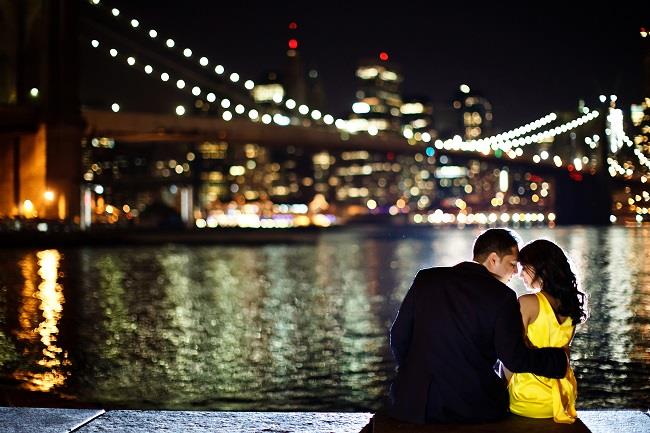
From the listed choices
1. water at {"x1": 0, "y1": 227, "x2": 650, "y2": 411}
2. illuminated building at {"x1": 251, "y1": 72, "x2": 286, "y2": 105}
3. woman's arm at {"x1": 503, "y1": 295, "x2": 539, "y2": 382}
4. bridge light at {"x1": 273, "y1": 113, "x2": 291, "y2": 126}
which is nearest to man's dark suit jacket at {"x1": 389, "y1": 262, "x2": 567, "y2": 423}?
woman's arm at {"x1": 503, "y1": 295, "x2": 539, "y2": 382}

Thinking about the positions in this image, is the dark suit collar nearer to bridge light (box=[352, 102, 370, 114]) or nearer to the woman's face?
the woman's face

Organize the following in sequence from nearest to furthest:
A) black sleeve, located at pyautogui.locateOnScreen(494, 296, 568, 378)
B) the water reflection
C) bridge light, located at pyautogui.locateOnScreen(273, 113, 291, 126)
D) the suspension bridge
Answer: black sleeve, located at pyautogui.locateOnScreen(494, 296, 568, 378) < the water reflection < the suspension bridge < bridge light, located at pyautogui.locateOnScreen(273, 113, 291, 126)

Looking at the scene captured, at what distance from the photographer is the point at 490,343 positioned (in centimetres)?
427

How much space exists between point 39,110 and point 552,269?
156ft

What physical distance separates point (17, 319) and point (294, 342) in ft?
13.6

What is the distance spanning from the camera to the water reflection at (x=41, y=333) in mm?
9243

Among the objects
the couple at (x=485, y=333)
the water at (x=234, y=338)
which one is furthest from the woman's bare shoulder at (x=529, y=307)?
the water at (x=234, y=338)

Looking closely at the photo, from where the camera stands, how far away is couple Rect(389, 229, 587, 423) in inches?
165

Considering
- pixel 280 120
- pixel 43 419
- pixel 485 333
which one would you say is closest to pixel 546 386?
pixel 485 333

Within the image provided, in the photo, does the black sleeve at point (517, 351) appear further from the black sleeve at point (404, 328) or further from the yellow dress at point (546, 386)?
the black sleeve at point (404, 328)

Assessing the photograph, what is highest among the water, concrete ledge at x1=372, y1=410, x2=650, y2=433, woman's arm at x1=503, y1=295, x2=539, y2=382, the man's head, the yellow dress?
the man's head

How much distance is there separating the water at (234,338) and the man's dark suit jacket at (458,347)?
386 centimetres

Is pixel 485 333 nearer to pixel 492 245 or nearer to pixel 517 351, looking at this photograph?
pixel 517 351

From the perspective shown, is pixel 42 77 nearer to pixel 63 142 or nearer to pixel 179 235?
pixel 63 142
